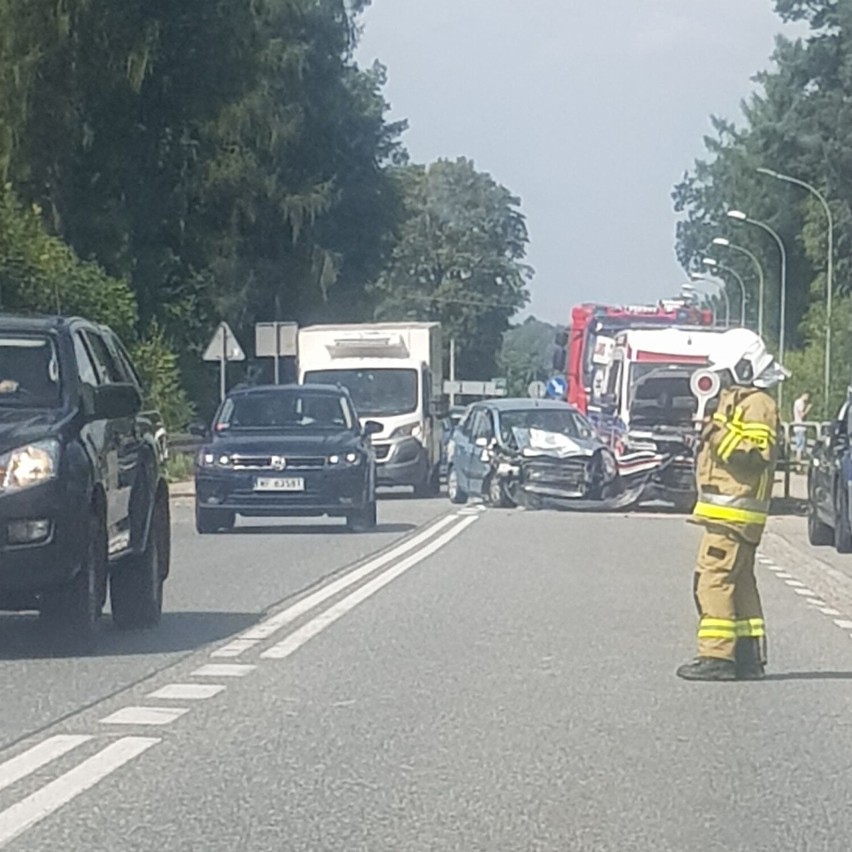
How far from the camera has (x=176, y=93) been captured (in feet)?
170

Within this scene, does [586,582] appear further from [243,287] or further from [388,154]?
[388,154]

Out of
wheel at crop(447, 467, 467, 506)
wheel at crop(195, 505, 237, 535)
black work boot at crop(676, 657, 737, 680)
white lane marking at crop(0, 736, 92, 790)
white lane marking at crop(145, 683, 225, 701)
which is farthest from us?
wheel at crop(447, 467, 467, 506)

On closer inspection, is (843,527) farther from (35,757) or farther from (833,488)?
(35,757)

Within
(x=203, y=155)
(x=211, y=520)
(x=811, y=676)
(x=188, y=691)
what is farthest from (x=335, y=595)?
(x=203, y=155)

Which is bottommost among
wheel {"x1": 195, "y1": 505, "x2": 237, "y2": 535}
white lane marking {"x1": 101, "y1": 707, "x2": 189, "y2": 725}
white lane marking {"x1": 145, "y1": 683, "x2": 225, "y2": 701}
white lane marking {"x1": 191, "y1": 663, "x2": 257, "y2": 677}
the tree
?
wheel {"x1": 195, "y1": 505, "x2": 237, "y2": 535}

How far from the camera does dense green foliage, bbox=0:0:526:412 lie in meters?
48.0

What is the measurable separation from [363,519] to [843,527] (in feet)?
17.9

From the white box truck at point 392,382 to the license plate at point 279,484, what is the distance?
12.1m

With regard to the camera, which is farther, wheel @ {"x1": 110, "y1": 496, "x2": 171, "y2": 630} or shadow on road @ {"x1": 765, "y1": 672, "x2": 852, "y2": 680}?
wheel @ {"x1": 110, "y1": 496, "x2": 171, "y2": 630}

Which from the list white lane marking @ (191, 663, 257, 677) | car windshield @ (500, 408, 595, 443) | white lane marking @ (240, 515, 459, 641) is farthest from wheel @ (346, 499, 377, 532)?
white lane marking @ (191, 663, 257, 677)

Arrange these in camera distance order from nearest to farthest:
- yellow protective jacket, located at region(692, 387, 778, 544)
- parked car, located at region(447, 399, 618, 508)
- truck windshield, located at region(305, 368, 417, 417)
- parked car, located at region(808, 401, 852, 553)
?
yellow protective jacket, located at region(692, 387, 778, 544) → parked car, located at region(808, 401, 852, 553) → parked car, located at region(447, 399, 618, 508) → truck windshield, located at region(305, 368, 417, 417)

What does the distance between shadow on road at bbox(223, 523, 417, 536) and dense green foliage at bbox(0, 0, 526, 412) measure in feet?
45.6

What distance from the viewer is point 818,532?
A: 25.1 m

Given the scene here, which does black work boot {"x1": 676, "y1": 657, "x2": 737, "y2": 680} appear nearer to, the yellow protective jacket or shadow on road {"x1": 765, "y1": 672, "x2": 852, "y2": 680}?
shadow on road {"x1": 765, "y1": 672, "x2": 852, "y2": 680}
